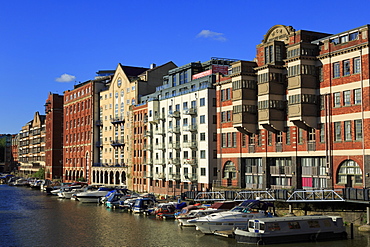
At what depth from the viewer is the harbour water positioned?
1976 inches

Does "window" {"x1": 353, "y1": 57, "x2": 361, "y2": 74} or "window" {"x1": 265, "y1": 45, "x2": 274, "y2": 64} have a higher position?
"window" {"x1": 265, "y1": 45, "x2": 274, "y2": 64}

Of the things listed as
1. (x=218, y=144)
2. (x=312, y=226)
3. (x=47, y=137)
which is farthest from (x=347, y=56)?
(x=47, y=137)

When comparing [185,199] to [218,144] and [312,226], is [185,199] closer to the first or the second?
A: [218,144]

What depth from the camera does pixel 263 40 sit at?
72.1 m

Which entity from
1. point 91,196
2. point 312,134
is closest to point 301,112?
point 312,134

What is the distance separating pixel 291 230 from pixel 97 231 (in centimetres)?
2421

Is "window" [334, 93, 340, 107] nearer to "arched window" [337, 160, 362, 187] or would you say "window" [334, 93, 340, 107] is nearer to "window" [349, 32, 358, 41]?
"window" [349, 32, 358, 41]

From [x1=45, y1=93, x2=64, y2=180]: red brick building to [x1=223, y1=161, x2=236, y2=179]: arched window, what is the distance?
105m

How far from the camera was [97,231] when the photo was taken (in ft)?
191

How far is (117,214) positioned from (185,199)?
36.9 ft

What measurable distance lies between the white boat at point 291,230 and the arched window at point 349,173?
9.50 metres

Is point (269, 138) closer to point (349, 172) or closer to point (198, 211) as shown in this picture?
point (349, 172)

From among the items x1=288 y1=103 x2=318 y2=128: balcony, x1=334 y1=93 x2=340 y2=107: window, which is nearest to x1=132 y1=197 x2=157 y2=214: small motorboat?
x1=288 y1=103 x2=318 y2=128: balcony

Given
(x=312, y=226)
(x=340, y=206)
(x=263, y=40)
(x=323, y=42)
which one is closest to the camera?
(x=312, y=226)
